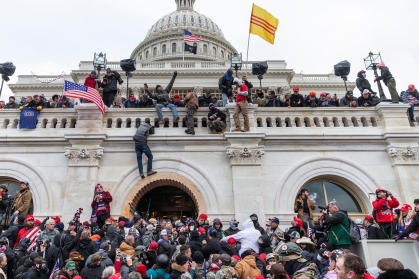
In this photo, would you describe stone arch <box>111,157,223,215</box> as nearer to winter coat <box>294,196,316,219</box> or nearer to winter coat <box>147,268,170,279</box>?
winter coat <box>294,196,316,219</box>

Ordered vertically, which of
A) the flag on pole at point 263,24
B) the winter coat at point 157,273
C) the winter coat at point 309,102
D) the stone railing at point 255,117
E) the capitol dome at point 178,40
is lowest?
the winter coat at point 157,273

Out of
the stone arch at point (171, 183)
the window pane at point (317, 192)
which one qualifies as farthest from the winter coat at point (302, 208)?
the stone arch at point (171, 183)

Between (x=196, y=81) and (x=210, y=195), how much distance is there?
38.8 meters

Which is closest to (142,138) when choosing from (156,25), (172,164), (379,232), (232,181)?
(172,164)

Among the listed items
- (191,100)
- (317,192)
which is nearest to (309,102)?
(317,192)

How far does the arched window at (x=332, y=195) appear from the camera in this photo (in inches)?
463

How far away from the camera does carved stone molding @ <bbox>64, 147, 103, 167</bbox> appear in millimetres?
11445

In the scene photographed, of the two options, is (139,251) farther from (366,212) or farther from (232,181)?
(366,212)

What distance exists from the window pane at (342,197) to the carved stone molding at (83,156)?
879 centimetres

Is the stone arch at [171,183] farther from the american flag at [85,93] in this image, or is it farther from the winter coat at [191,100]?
the american flag at [85,93]

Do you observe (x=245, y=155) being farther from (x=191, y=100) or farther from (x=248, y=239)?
(x=248, y=239)

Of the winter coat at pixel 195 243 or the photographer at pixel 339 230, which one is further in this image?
the winter coat at pixel 195 243

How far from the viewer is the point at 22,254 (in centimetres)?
804

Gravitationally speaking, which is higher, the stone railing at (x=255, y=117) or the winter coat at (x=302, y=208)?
the stone railing at (x=255, y=117)
